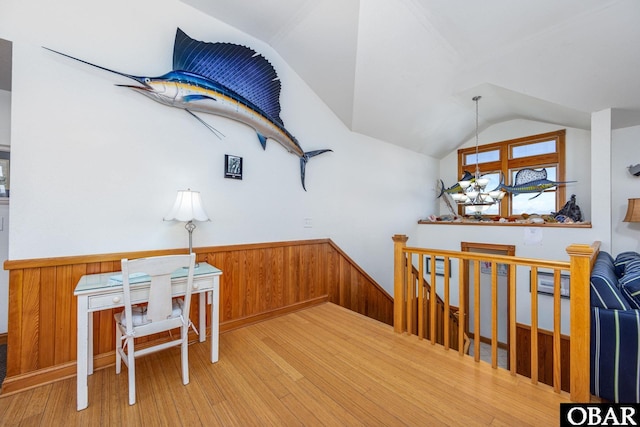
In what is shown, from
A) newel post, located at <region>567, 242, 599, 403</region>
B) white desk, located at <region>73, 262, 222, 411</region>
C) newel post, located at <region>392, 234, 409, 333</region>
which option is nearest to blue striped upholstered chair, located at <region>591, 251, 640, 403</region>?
newel post, located at <region>567, 242, 599, 403</region>

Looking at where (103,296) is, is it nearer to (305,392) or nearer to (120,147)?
(120,147)

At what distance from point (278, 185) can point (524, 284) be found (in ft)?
14.1

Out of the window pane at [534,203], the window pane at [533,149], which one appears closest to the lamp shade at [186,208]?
the window pane at [534,203]

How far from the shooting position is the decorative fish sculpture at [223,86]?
2199 millimetres

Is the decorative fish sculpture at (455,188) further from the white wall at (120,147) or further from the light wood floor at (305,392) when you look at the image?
the light wood floor at (305,392)

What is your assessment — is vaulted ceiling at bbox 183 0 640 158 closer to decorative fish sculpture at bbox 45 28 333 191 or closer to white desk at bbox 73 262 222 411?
decorative fish sculpture at bbox 45 28 333 191

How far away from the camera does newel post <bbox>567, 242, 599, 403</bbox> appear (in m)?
1.52

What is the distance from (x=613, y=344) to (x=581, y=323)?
0.38 m

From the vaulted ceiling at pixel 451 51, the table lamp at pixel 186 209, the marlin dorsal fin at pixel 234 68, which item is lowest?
the table lamp at pixel 186 209

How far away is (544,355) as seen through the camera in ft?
12.6

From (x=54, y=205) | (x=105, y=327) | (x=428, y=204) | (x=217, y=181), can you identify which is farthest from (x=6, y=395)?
(x=428, y=204)

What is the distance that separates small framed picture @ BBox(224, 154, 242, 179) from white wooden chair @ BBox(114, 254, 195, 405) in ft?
3.47

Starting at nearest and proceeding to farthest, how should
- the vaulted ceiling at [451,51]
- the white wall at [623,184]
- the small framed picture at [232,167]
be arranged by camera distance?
the vaulted ceiling at [451,51]
the small framed picture at [232,167]
the white wall at [623,184]

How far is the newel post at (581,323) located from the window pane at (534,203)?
3.63m
